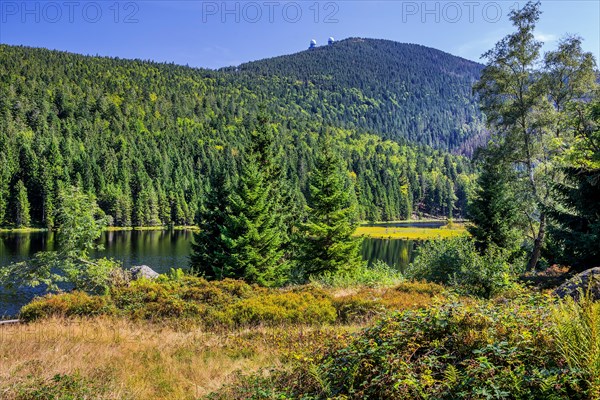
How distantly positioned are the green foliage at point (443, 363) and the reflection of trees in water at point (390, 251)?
1674 inches

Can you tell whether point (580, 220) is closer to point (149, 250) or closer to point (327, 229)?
point (327, 229)

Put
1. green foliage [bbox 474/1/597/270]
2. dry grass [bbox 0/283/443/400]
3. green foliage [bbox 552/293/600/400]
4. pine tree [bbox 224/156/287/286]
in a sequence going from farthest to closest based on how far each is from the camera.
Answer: pine tree [bbox 224/156/287/286], green foliage [bbox 474/1/597/270], dry grass [bbox 0/283/443/400], green foliage [bbox 552/293/600/400]

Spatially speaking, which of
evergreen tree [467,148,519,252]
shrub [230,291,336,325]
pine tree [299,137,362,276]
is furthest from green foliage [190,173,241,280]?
evergreen tree [467,148,519,252]

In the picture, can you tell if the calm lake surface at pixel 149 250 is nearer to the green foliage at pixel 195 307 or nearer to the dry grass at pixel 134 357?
the green foliage at pixel 195 307

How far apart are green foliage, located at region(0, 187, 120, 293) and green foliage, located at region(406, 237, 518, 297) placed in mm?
16064


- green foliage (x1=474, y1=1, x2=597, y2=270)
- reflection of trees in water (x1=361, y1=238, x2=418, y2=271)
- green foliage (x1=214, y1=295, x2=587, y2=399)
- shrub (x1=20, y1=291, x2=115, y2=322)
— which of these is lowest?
reflection of trees in water (x1=361, y1=238, x2=418, y2=271)

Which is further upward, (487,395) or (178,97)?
(178,97)

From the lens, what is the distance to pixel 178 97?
199 meters

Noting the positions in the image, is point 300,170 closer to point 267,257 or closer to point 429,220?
point 429,220

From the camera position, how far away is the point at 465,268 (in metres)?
14.0

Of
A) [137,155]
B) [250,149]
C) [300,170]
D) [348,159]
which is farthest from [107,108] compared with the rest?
[250,149]

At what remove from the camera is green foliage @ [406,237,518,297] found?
497 inches

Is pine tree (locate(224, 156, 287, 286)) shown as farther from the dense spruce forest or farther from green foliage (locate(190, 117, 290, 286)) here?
the dense spruce forest

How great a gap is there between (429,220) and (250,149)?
129 meters
